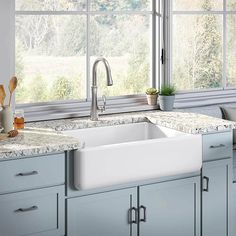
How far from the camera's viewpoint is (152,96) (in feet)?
15.2

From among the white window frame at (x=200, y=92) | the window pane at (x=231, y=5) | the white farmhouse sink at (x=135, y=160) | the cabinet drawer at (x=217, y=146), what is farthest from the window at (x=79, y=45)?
the cabinet drawer at (x=217, y=146)

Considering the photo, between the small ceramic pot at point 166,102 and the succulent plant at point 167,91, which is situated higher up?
the succulent plant at point 167,91

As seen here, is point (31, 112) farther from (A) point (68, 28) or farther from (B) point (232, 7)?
(B) point (232, 7)

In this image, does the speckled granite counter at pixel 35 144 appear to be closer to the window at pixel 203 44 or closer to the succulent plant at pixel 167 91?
the succulent plant at pixel 167 91

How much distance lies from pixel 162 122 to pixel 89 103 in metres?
0.60

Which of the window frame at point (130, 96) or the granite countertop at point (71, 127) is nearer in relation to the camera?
the granite countertop at point (71, 127)

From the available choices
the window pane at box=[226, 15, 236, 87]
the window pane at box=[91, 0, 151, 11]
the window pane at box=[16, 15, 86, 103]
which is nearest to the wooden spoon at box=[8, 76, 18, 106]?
the window pane at box=[16, 15, 86, 103]

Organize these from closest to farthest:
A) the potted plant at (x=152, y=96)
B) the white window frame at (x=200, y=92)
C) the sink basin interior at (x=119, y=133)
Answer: the sink basin interior at (x=119, y=133) → the potted plant at (x=152, y=96) → the white window frame at (x=200, y=92)

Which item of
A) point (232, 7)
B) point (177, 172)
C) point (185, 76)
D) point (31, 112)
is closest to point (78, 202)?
point (177, 172)

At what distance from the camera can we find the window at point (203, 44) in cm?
489

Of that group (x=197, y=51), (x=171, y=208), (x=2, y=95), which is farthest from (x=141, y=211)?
(x=197, y=51)

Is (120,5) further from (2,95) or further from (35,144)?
(35,144)

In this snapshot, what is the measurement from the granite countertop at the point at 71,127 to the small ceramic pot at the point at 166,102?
9cm

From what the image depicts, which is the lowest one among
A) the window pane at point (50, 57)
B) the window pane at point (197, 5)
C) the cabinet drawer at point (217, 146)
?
the cabinet drawer at point (217, 146)
